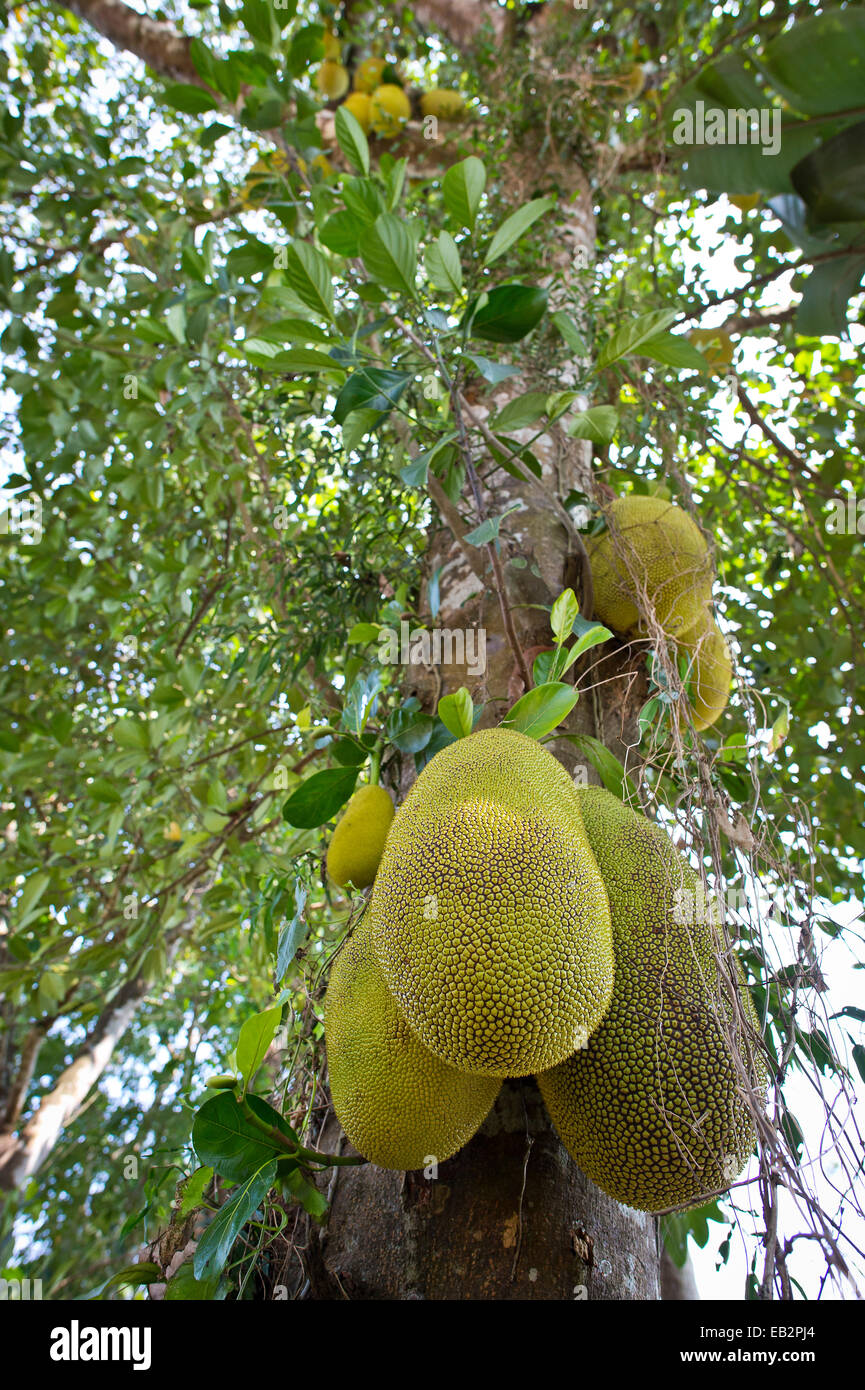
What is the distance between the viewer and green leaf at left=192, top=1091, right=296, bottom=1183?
88 centimetres

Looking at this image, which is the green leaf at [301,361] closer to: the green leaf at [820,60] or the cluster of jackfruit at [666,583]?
the cluster of jackfruit at [666,583]

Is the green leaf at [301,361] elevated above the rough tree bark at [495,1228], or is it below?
above

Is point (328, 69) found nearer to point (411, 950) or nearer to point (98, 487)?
point (98, 487)

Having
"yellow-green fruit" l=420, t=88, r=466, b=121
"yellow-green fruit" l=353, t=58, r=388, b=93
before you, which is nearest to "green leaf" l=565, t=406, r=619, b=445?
"yellow-green fruit" l=420, t=88, r=466, b=121

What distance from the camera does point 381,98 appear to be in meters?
2.76

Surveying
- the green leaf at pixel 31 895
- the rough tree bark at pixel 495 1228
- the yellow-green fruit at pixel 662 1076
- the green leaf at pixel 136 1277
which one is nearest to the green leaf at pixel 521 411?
the rough tree bark at pixel 495 1228

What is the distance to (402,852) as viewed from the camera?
0.84 meters

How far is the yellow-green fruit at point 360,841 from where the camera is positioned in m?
1.08

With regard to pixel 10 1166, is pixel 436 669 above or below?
above

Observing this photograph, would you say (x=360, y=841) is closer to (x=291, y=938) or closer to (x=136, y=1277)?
(x=291, y=938)

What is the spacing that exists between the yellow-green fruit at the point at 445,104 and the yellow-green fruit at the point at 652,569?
2.38 meters

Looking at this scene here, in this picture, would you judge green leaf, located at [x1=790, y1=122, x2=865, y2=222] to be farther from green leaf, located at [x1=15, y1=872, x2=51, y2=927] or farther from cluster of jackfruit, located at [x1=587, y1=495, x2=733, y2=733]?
green leaf, located at [x1=15, y1=872, x2=51, y2=927]
